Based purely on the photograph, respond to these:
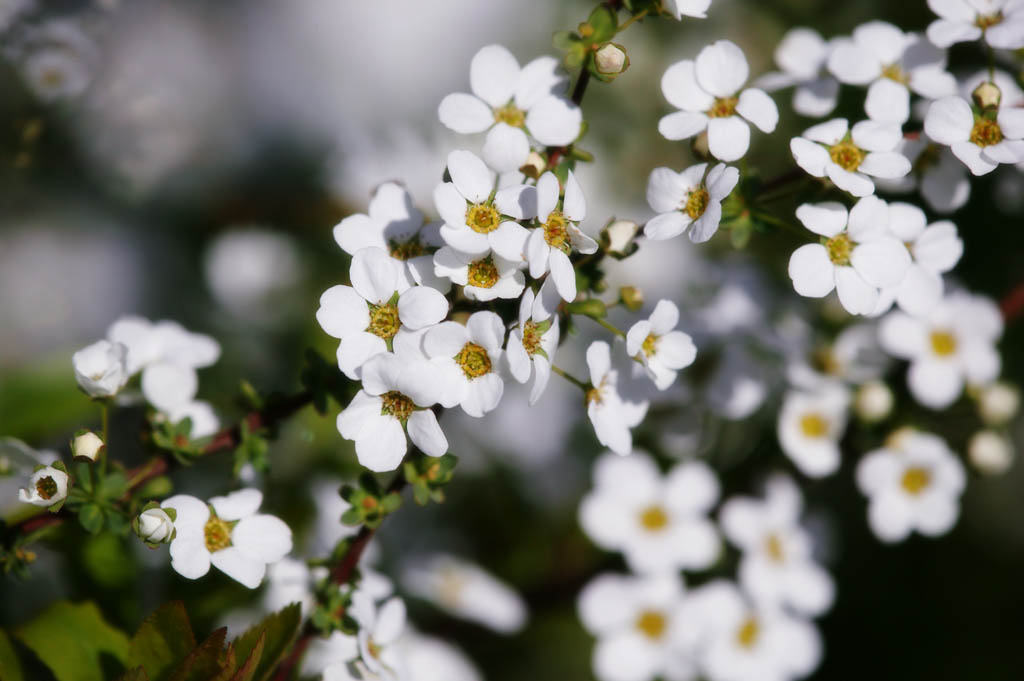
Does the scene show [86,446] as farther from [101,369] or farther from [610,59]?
[610,59]

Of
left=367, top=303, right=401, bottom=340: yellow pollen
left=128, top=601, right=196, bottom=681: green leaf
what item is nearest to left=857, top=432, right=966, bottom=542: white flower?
left=367, top=303, right=401, bottom=340: yellow pollen

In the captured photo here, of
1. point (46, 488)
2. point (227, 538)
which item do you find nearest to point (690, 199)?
point (227, 538)

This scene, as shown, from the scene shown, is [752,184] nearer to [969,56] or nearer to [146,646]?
[146,646]

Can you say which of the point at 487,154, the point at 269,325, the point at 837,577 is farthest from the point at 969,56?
the point at 269,325

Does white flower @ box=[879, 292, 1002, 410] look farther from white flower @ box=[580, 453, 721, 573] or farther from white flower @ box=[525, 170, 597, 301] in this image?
white flower @ box=[525, 170, 597, 301]

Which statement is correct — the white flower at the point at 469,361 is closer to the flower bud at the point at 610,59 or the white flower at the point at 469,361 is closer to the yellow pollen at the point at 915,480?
the flower bud at the point at 610,59

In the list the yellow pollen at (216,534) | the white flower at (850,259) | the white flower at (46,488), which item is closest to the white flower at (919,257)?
the white flower at (850,259)
